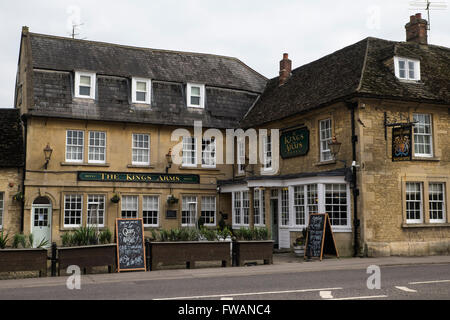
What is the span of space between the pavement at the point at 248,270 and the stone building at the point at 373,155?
162 centimetres

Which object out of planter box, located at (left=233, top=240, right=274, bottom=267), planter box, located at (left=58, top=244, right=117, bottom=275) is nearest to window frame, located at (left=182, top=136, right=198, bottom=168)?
planter box, located at (left=233, top=240, right=274, bottom=267)

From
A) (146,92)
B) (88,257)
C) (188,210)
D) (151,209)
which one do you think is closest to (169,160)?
(151,209)

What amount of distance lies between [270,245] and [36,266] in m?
7.29

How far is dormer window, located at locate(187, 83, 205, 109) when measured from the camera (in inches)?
1082

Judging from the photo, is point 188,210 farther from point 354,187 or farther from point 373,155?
Answer: point 373,155

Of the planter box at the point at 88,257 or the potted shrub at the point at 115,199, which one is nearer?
the planter box at the point at 88,257

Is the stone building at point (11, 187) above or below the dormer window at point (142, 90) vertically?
below

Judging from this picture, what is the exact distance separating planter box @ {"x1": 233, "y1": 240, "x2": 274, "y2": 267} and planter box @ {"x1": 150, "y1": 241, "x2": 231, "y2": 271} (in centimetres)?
32

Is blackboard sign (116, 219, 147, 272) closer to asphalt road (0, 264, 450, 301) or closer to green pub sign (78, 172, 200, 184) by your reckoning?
asphalt road (0, 264, 450, 301)

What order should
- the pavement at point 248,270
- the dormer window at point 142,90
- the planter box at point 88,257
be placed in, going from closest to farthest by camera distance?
the pavement at point 248,270 < the planter box at point 88,257 < the dormer window at point 142,90

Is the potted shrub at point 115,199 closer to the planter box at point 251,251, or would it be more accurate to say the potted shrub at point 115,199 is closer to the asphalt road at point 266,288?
the planter box at point 251,251

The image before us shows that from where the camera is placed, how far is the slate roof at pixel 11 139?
2339 cm

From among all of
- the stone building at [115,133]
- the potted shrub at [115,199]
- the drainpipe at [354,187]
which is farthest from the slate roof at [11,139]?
the drainpipe at [354,187]
